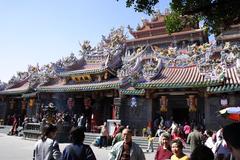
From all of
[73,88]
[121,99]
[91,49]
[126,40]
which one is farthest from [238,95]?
[126,40]

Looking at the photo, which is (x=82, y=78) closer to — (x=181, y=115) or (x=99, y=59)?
(x=99, y=59)

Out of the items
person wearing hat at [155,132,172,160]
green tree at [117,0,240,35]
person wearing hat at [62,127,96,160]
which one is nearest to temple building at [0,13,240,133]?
green tree at [117,0,240,35]

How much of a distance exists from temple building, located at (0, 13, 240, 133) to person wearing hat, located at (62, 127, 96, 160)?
12.8 meters

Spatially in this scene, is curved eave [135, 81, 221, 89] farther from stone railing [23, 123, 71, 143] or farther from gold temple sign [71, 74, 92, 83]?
gold temple sign [71, 74, 92, 83]

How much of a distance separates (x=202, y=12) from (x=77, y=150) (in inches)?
125

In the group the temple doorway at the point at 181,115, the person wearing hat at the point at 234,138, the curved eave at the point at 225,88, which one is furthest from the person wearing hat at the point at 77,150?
the temple doorway at the point at 181,115

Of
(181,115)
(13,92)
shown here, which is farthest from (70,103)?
(181,115)

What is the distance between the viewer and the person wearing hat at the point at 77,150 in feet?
13.9

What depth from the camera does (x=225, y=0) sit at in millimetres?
4879

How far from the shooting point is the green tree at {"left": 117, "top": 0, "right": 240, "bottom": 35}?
197 inches

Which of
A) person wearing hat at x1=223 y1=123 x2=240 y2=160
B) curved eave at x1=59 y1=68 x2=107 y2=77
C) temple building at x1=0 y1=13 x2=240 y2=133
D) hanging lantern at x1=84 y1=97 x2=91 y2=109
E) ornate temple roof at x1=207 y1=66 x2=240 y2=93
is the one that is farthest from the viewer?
hanging lantern at x1=84 y1=97 x2=91 y2=109

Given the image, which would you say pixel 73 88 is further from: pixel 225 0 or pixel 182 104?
pixel 225 0

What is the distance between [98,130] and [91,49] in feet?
26.6

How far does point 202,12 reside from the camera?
543cm
